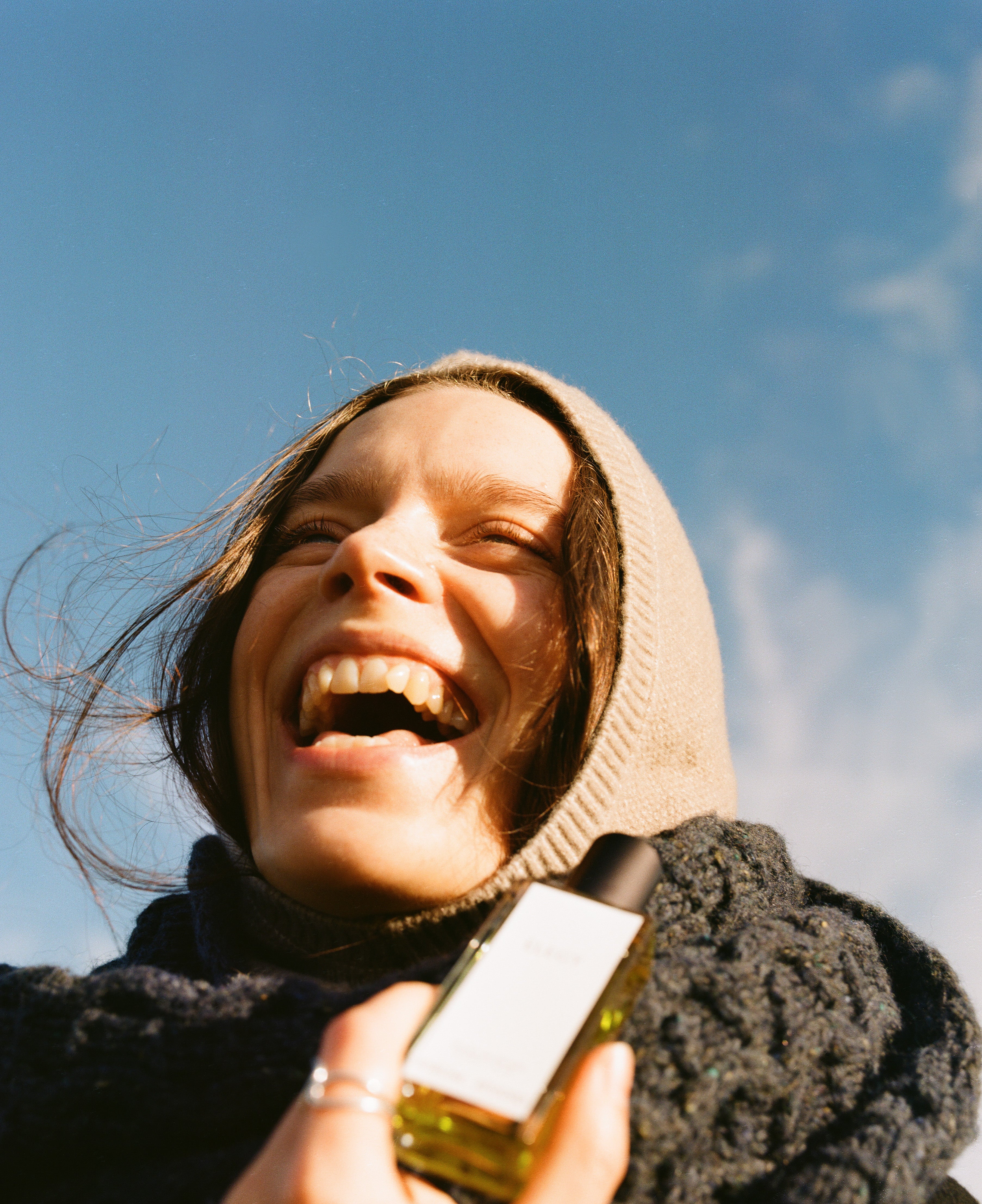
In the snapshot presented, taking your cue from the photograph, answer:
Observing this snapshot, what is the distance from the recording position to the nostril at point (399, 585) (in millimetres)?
1700

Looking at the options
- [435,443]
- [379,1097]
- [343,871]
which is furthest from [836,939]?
[435,443]

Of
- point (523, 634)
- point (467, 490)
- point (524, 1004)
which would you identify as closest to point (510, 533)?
point (467, 490)

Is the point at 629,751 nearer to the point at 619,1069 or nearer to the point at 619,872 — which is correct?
the point at 619,872

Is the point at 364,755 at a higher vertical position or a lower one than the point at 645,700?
lower

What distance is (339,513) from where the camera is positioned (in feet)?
6.67

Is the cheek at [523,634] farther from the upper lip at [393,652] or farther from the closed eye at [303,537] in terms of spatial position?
the closed eye at [303,537]

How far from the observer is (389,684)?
1628 mm

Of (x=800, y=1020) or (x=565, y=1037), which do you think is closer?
(x=565, y=1037)

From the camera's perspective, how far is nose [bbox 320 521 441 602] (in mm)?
1658

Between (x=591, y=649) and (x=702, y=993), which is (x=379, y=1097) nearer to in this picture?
(x=702, y=993)

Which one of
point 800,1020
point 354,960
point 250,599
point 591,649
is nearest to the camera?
point 800,1020

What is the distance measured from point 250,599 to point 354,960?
1053mm

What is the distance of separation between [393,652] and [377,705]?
286mm

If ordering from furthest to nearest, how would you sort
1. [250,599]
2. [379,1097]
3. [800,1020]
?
[250,599] < [800,1020] < [379,1097]
